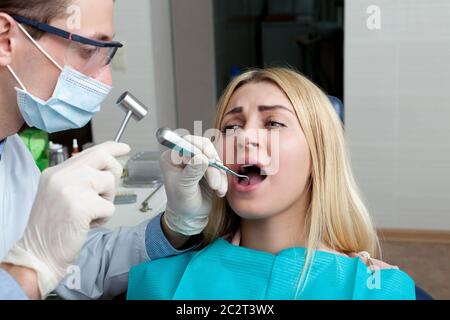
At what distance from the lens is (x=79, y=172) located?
101cm

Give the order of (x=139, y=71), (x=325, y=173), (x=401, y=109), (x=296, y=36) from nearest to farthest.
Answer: (x=325, y=173), (x=401, y=109), (x=139, y=71), (x=296, y=36)

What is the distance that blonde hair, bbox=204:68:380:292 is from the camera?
4.42ft

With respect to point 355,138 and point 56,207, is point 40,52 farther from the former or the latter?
point 355,138

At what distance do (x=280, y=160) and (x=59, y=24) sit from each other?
56 centimetres

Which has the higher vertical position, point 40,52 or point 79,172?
point 40,52

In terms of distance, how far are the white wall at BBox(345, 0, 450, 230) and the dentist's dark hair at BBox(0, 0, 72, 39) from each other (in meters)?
1.95

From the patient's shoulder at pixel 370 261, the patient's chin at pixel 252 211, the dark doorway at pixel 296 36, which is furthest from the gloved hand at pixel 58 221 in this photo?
the dark doorway at pixel 296 36

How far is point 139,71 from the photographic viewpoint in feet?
10.4

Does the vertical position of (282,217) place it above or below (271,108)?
below

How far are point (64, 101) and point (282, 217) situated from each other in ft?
1.87

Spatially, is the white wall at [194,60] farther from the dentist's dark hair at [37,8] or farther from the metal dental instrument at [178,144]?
the metal dental instrument at [178,144]

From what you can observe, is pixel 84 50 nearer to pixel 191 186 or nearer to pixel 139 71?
pixel 191 186

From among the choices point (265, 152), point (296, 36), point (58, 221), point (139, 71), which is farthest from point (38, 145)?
point (296, 36)
